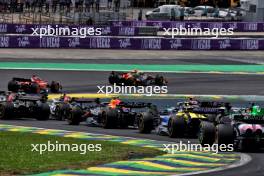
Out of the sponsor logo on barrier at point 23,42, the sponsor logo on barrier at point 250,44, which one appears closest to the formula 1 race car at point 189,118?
the sponsor logo on barrier at point 23,42

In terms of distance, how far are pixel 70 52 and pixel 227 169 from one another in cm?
4395

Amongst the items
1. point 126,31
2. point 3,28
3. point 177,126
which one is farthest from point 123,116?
point 126,31

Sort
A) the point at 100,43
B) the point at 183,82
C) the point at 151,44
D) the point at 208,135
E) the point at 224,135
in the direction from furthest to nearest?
the point at 151,44 < the point at 100,43 < the point at 183,82 < the point at 208,135 < the point at 224,135

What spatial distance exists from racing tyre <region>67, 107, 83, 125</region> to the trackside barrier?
106ft

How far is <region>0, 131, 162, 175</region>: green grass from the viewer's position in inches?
726

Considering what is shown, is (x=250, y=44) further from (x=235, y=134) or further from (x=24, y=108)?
(x=235, y=134)

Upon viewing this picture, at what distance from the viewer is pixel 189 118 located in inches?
1029

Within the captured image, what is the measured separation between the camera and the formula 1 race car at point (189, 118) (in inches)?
1016

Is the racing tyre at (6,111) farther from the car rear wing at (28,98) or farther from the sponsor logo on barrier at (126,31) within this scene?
the sponsor logo on barrier at (126,31)

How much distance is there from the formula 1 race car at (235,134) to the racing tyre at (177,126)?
7.86 ft
